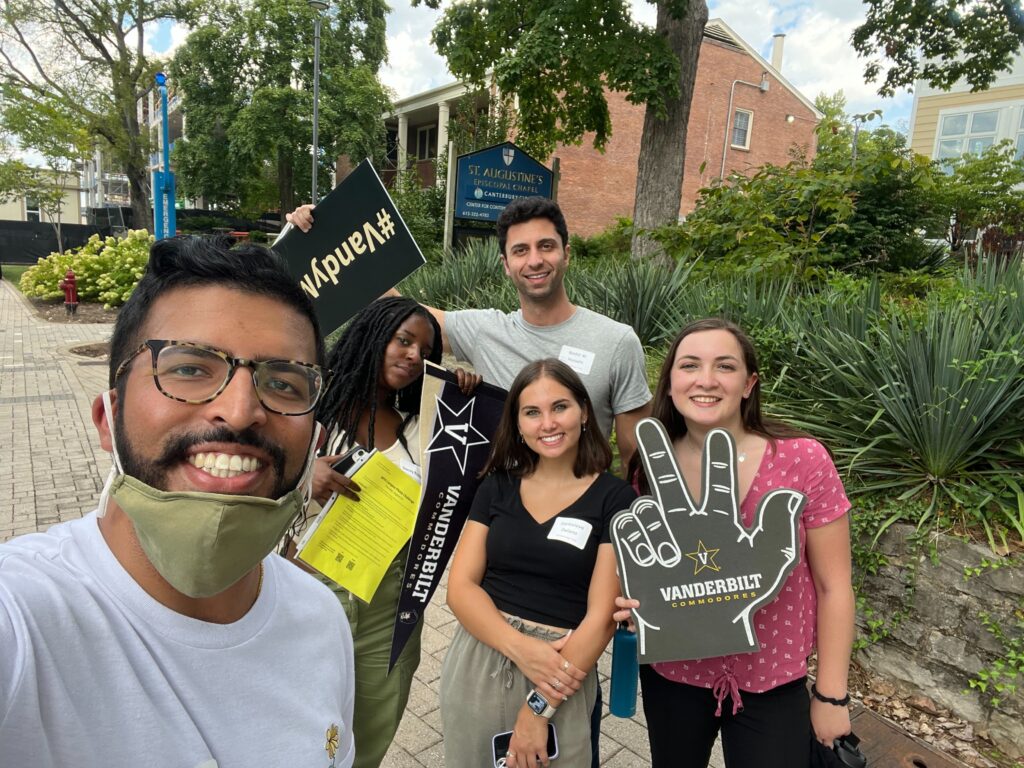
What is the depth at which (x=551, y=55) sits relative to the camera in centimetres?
778

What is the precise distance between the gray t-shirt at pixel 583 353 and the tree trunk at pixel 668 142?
5.87 m

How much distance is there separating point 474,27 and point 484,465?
9278 millimetres

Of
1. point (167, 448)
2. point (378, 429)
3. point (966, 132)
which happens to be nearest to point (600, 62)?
point (378, 429)

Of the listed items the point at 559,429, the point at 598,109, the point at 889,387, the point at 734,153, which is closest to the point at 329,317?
the point at 559,429

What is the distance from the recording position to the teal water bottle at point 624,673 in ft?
6.55

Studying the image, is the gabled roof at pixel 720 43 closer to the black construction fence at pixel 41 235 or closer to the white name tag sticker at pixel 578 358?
the black construction fence at pixel 41 235

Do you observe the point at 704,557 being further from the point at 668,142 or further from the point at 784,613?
the point at 668,142

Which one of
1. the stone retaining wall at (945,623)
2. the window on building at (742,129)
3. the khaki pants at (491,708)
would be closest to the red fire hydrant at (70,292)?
the khaki pants at (491,708)

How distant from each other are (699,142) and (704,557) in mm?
28029

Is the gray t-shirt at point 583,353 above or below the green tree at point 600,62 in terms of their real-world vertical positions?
below

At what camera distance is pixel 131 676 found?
2.96ft

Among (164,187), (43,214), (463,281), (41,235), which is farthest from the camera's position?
(43,214)

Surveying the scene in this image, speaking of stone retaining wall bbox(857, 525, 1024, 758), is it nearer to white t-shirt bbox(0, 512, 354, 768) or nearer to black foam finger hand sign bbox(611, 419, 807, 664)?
black foam finger hand sign bbox(611, 419, 807, 664)

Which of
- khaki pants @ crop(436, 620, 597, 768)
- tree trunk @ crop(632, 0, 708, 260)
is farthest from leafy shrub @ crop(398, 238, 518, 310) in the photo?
khaki pants @ crop(436, 620, 597, 768)
